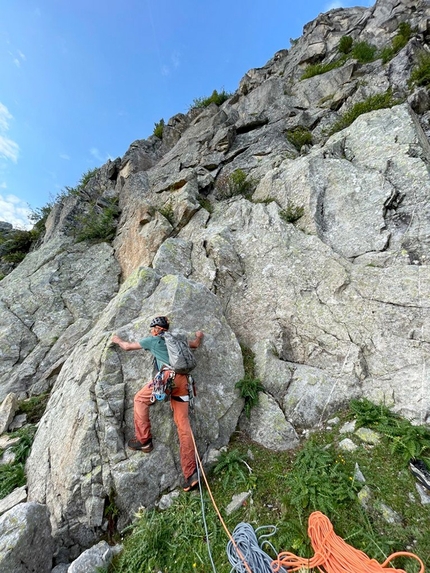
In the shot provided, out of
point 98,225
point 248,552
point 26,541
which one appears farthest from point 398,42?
point 26,541

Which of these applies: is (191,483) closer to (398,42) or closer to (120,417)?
(120,417)

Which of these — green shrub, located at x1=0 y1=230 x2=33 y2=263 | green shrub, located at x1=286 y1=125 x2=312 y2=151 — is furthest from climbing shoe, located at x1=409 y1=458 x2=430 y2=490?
green shrub, located at x1=0 y1=230 x2=33 y2=263

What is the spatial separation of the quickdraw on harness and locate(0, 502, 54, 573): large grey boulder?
2627mm

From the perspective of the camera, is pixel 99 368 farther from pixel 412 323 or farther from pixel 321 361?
pixel 412 323

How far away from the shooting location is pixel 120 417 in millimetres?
5617

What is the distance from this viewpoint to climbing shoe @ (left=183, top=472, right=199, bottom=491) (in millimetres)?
5043

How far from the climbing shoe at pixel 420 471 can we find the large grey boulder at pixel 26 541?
650 cm

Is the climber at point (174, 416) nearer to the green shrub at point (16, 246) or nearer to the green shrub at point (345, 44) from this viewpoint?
the green shrub at point (16, 246)

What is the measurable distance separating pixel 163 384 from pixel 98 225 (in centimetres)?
1350

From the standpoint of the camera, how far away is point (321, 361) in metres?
7.05

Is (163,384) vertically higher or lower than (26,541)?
higher

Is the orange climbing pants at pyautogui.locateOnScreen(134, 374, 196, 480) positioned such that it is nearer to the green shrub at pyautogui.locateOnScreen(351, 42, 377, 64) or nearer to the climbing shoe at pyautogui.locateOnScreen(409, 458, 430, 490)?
the climbing shoe at pyautogui.locateOnScreen(409, 458, 430, 490)

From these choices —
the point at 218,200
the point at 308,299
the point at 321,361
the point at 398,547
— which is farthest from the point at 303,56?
the point at 398,547

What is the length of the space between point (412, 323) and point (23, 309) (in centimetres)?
1541
